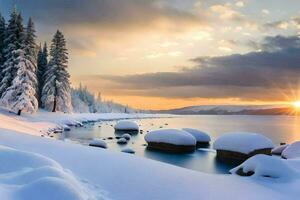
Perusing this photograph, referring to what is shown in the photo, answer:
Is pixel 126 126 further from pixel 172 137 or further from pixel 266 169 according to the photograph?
pixel 266 169

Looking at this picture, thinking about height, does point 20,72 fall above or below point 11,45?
below

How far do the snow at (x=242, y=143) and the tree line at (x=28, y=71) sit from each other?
81.8 ft

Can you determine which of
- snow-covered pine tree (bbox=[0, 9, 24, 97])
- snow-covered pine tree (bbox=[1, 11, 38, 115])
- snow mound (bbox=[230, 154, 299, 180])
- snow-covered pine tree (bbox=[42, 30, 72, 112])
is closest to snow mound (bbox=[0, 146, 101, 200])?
snow mound (bbox=[230, 154, 299, 180])

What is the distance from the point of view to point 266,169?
13.6 metres

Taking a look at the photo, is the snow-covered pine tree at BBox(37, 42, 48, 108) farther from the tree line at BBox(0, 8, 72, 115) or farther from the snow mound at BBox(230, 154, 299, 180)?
the snow mound at BBox(230, 154, 299, 180)

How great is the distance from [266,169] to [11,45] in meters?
43.6

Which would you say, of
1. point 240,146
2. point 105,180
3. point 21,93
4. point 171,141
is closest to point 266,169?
point 105,180

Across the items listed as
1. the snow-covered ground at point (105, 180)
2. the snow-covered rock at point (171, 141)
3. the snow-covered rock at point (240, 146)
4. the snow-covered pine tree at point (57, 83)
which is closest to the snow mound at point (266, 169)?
the snow-covered ground at point (105, 180)

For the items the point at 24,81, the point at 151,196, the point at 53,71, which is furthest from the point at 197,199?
the point at 53,71

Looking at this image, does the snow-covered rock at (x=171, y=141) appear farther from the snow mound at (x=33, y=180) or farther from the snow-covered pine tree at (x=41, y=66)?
the snow-covered pine tree at (x=41, y=66)

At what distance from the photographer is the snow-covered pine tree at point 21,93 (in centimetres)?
4303

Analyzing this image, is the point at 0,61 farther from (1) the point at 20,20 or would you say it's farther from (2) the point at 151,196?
(2) the point at 151,196

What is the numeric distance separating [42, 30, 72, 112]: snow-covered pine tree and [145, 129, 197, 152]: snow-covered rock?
1082 inches

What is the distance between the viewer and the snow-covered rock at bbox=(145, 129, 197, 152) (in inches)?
1259
